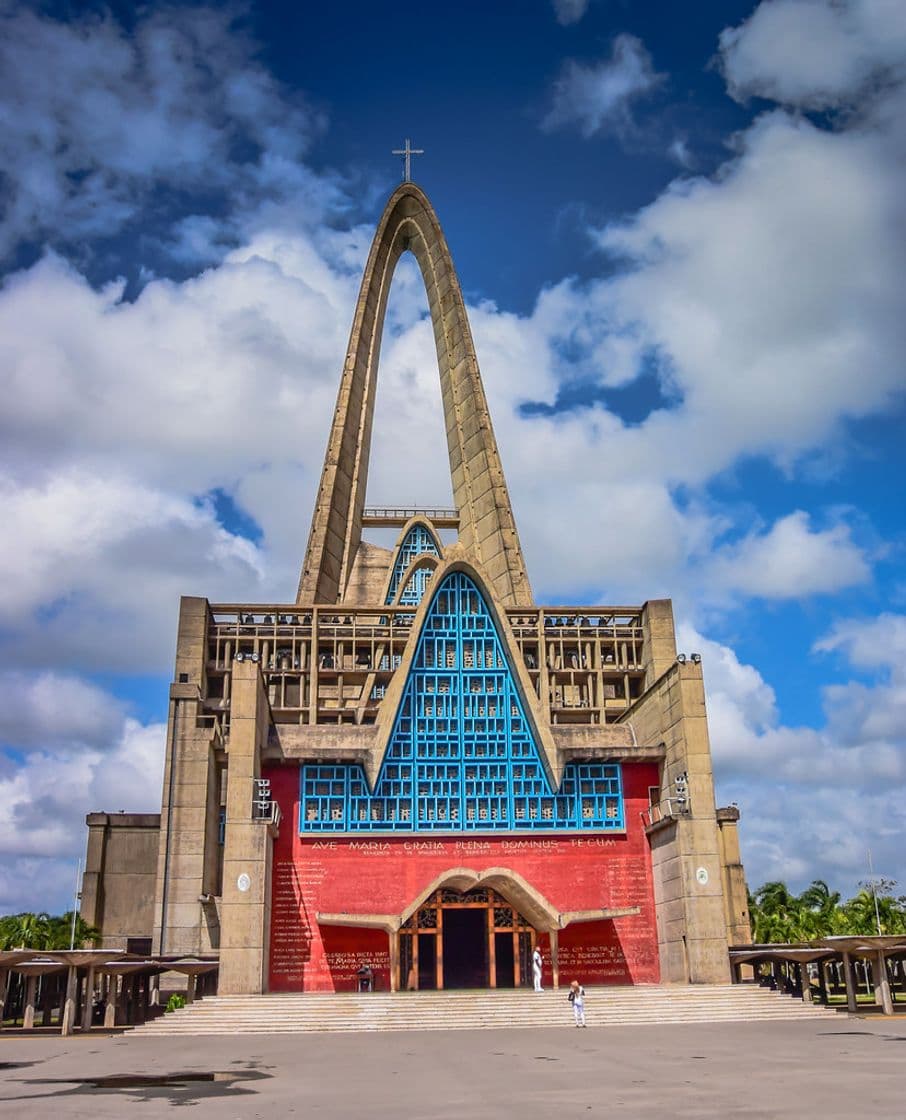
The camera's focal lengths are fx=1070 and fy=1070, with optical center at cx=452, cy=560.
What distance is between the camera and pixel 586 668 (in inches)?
1816

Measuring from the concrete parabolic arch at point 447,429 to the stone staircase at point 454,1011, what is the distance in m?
25.6

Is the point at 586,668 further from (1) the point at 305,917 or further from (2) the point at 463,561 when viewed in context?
(1) the point at 305,917

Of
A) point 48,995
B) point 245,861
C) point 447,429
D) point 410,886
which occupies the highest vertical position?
point 447,429

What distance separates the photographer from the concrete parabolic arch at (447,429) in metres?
54.4

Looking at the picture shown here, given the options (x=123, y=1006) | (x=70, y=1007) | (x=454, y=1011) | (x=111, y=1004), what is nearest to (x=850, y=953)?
(x=454, y=1011)

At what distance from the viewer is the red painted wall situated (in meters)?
32.9

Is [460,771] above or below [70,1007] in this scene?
above

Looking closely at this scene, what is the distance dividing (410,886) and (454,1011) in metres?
7.23

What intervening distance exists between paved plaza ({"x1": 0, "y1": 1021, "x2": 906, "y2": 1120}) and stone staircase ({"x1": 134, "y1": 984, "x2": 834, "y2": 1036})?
226cm

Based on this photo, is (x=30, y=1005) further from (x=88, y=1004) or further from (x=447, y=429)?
(x=447, y=429)

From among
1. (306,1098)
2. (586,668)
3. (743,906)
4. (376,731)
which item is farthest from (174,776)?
(306,1098)

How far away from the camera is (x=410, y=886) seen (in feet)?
111

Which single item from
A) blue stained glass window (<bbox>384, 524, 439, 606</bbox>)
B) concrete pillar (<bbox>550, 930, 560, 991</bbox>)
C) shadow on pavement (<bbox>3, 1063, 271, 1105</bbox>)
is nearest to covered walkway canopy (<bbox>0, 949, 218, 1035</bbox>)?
shadow on pavement (<bbox>3, 1063, 271, 1105</bbox>)

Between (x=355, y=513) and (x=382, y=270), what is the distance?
18.9 m
